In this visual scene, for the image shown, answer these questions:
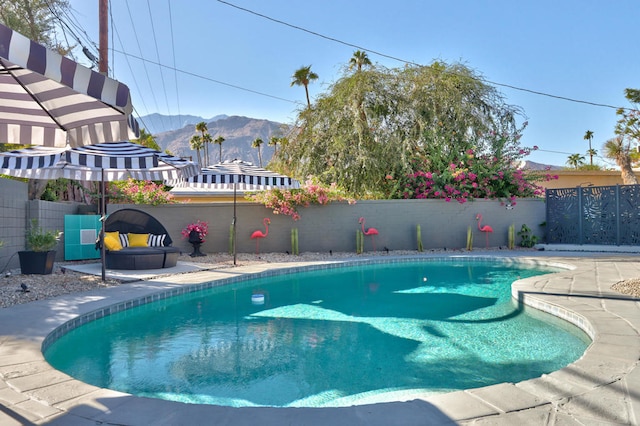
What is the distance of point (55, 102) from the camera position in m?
3.70

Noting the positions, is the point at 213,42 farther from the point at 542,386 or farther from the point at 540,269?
the point at 542,386

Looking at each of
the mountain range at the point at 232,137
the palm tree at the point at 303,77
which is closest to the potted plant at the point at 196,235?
the palm tree at the point at 303,77

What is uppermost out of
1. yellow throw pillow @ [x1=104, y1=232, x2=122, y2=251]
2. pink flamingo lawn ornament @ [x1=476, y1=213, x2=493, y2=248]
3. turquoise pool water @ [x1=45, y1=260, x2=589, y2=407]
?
pink flamingo lawn ornament @ [x1=476, y1=213, x2=493, y2=248]

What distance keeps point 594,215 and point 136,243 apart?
12.7 m

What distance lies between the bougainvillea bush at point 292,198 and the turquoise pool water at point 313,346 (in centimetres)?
505

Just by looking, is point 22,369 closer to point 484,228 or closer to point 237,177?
point 237,177

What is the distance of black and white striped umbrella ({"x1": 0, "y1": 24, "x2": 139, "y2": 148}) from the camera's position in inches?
89.7

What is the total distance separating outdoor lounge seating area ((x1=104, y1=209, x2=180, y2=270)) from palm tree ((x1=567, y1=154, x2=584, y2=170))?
46.0m

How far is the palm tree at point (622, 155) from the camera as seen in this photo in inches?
931

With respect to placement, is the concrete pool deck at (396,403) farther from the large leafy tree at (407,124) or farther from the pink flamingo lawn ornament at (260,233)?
the large leafy tree at (407,124)

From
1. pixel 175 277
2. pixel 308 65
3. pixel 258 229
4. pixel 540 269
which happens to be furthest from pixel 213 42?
pixel 540 269

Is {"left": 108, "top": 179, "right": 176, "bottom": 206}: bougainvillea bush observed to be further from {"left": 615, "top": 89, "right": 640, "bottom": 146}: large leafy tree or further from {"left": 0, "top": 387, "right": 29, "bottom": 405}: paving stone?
{"left": 615, "top": 89, "right": 640, "bottom": 146}: large leafy tree

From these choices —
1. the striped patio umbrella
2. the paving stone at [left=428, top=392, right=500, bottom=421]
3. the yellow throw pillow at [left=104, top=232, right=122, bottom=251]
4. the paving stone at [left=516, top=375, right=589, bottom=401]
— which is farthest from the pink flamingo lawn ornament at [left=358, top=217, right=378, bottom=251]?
the paving stone at [left=428, top=392, right=500, bottom=421]

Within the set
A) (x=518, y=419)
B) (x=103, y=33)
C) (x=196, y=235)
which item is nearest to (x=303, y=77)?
(x=103, y=33)
